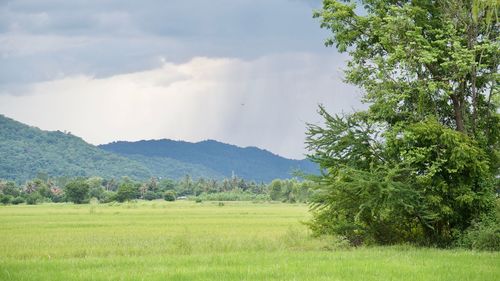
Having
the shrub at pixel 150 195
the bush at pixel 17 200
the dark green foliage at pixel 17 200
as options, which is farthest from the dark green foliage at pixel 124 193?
the shrub at pixel 150 195

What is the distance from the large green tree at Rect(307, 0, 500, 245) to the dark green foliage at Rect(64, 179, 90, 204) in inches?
4879

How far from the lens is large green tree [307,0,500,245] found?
86.2 feet

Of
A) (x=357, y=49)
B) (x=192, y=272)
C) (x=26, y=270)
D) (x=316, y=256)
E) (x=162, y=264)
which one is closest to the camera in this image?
(x=192, y=272)

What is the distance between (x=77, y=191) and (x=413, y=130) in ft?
424

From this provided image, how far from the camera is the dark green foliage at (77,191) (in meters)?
148

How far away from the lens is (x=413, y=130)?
26.4 meters

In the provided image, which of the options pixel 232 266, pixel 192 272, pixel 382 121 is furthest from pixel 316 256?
pixel 382 121

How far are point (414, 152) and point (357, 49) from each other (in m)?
6.20

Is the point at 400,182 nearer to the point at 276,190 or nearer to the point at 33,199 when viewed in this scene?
the point at 33,199

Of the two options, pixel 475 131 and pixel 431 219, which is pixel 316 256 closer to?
pixel 431 219

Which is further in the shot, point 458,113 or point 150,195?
point 150,195

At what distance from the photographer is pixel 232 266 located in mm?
19594

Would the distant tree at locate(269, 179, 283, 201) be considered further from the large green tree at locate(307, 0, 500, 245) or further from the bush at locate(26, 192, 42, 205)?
A: the large green tree at locate(307, 0, 500, 245)

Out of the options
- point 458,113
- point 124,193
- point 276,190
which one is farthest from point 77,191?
point 458,113
